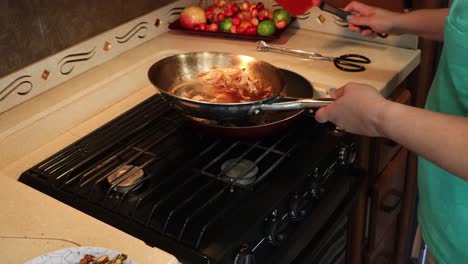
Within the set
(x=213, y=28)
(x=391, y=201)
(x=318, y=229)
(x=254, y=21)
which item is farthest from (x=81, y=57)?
(x=391, y=201)

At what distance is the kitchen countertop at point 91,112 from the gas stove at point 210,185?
63mm

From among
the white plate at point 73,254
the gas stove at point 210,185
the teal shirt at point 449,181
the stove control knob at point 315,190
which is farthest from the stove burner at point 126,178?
the teal shirt at point 449,181

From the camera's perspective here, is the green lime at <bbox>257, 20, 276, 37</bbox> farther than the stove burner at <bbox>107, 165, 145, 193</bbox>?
Yes

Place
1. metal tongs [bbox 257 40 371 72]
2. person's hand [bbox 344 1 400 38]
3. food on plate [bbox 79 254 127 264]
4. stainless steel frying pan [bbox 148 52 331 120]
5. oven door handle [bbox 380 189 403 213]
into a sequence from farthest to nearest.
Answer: oven door handle [bbox 380 189 403 213]
metal tongs [bbox 257 40 371 72]
person's hand [bbox 344 1 400 38]
stainless steel frying pan [bbox 148 52 331 120]
food on plate [bbox 79 254 127 264]

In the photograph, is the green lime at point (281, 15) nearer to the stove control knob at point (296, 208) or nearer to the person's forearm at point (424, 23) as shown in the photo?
the person's forearm at point (424, 23)

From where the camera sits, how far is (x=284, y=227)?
3.84ft

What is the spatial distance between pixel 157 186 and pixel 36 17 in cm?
59

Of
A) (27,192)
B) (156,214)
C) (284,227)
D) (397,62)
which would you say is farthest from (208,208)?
(397,62)

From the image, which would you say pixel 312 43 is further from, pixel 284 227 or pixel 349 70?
pixel 284 227

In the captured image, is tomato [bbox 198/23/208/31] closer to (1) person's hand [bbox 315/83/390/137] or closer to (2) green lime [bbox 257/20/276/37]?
(2) green lime [bbox 257/20/276/37]

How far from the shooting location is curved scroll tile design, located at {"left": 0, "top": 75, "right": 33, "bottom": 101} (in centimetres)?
134

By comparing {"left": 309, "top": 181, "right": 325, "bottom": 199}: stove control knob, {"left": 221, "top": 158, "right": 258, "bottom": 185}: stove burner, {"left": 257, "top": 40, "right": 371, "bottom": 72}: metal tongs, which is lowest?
{"left": 309, "top": 181, "right": 325, "bottom": 199}: stove control knob

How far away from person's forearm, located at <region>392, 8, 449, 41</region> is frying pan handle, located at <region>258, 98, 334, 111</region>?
0.39 meters

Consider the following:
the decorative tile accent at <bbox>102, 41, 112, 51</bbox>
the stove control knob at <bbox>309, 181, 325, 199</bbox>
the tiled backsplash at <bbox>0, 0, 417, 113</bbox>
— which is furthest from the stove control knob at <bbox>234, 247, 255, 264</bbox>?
the decorative tile accent at <bbox>102, 41, 112, 51</bbox>
